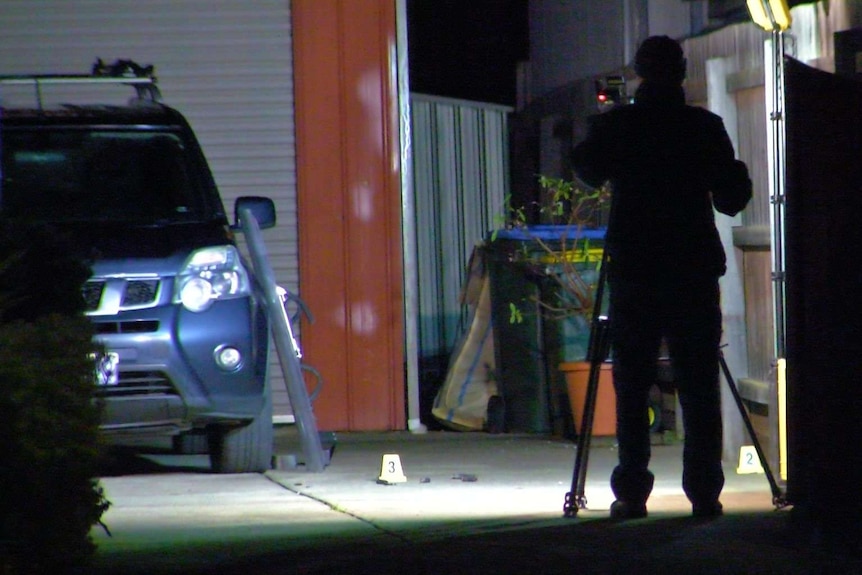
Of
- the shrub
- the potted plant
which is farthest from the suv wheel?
the shrub

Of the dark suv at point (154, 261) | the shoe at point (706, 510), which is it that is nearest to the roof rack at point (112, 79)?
the dark suv at point (154, 261)

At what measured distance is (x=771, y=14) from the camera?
732 centimetres

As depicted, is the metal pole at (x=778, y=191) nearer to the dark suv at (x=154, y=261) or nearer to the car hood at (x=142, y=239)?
the dark suv at (x=154, y=261)

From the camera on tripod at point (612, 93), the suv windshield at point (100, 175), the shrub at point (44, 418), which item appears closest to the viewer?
the shrub at point (44, 418)

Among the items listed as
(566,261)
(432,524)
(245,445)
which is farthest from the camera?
(566,261)

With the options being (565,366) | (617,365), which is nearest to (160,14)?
(565,366)

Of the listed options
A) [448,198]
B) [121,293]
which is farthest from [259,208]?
[448,198]

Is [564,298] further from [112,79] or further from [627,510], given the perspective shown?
[627,510]

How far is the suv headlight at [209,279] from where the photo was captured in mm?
8305

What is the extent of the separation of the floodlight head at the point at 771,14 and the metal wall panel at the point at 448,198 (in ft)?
18.7

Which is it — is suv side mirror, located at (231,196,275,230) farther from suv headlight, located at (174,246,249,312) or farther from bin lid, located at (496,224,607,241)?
bin lid, located at (496,224,607,241)

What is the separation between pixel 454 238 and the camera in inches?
517

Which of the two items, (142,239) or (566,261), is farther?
(566,261)

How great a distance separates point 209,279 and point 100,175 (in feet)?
3.49
